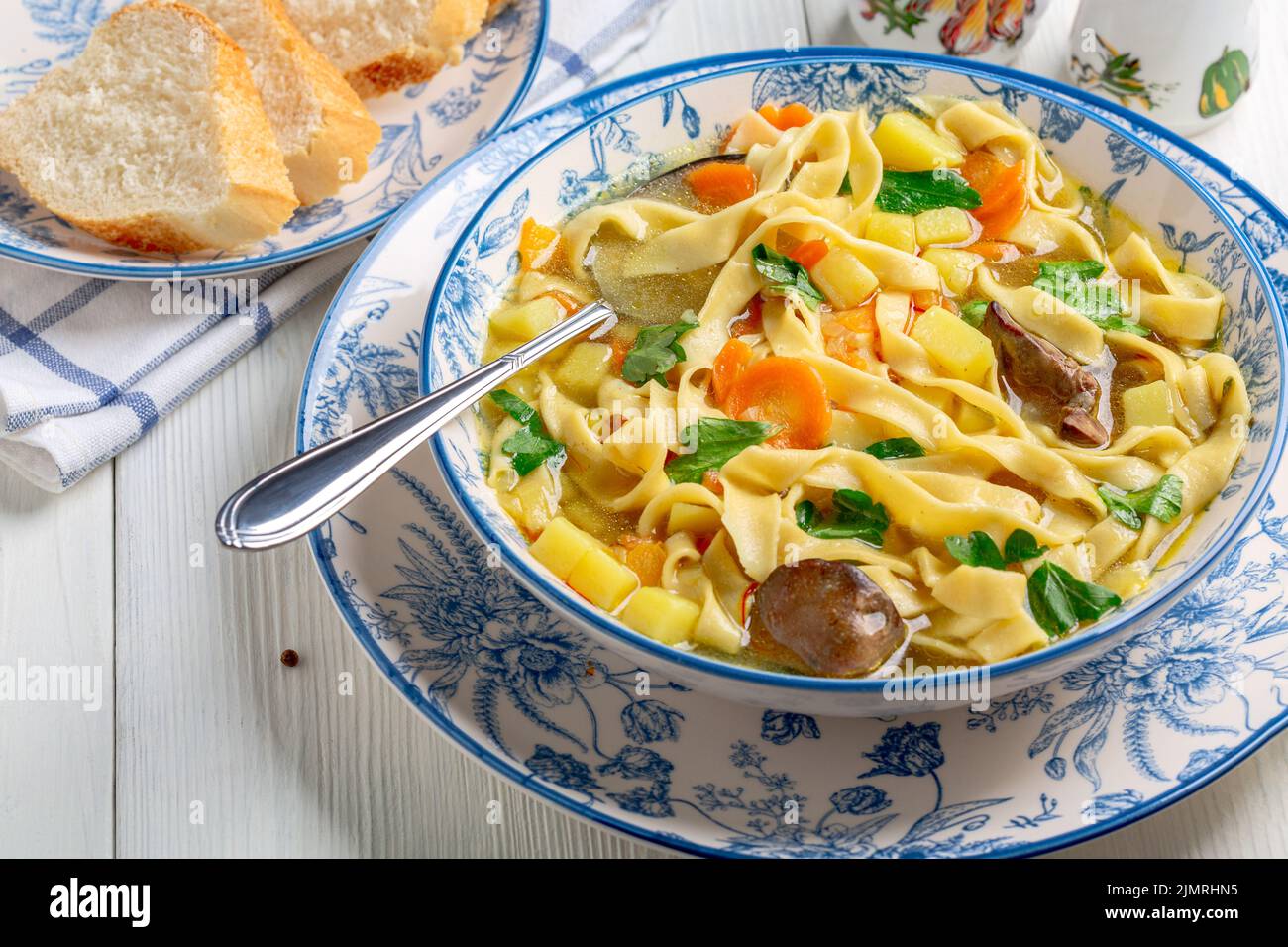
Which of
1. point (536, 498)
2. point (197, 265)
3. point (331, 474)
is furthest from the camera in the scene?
point (197, 265)

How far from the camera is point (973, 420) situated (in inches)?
156

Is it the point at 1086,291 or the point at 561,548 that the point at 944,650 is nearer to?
the point at 561,548

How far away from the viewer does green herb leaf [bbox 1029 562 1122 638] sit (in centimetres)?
329

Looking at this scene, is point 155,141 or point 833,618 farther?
point 155,141

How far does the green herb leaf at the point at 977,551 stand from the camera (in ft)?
11.3

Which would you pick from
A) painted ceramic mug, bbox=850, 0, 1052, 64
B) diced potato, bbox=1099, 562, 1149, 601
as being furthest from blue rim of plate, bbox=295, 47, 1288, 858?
painted ceramic mug, bbox=850, 0, 1052, 64

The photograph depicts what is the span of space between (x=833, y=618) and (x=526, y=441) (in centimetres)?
120

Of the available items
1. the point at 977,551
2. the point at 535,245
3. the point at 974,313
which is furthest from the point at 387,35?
the point at 977,551

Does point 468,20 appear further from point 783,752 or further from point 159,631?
point 783,752

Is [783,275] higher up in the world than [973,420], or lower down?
higher up

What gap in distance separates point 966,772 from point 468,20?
3966 mm

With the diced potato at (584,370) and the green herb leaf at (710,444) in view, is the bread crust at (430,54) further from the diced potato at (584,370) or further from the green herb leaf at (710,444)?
the green herb leaf at (710,444)

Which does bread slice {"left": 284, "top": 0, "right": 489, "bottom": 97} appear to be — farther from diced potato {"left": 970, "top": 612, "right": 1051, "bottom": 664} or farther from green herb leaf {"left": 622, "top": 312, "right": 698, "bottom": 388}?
diced potato {"left": 970, "top": 612, "right": 1051, "bottom": 664}

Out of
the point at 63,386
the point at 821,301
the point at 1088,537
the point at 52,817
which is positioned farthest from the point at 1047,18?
the point at 52,817
